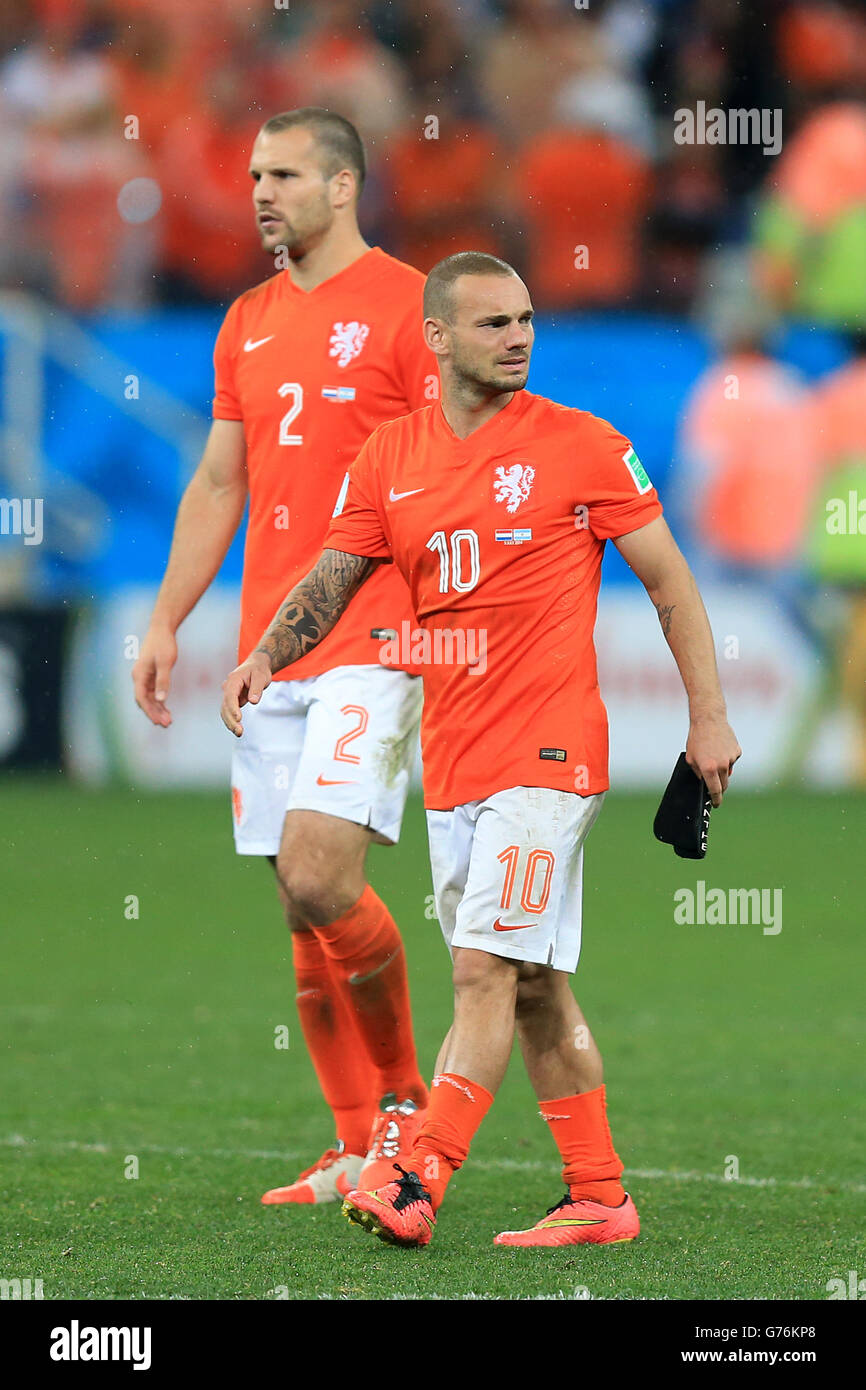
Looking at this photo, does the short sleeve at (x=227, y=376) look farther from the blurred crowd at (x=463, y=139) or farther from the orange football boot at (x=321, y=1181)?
the blurred crowd at (x=463, y=139)

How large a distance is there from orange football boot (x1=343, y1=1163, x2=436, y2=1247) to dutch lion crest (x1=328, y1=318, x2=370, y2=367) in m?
2.11

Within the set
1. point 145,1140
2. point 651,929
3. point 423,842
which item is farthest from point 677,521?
point 145,1140

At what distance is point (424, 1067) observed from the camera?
632 cm

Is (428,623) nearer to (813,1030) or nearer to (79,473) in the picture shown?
(813,1030)

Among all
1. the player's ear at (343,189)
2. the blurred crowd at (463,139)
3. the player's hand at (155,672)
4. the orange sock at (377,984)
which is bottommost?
the orange sock at (377,984)

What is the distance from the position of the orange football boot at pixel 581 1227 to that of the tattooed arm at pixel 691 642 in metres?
0.94

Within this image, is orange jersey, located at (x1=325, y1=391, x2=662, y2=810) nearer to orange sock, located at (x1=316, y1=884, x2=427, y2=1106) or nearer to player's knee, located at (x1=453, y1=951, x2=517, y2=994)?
player's knee, located at (x1=453, y1=951, x2=517, y2=994)

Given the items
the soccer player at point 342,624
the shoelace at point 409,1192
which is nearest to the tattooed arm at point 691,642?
the soccer player at point 342,624

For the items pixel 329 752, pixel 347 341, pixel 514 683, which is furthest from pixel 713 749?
pixel 347 341

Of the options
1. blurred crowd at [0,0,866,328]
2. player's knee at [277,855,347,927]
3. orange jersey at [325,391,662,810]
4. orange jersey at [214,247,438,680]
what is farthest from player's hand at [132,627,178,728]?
blurred crowd at [0,0,866,328]

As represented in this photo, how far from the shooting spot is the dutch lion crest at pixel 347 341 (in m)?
5.15

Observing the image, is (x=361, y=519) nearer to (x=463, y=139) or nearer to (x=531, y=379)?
(x=531, y=379)

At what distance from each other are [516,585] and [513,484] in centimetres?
22

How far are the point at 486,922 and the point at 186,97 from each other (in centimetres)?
1154
